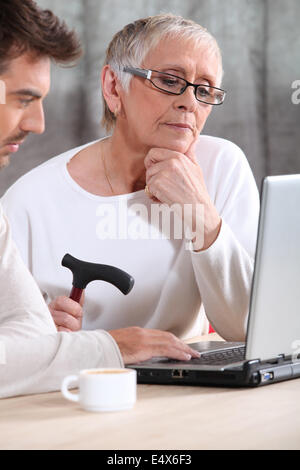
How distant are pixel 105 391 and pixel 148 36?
1.14 metres

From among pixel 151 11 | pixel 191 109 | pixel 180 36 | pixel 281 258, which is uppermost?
pixel 151 11

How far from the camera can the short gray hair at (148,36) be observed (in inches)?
73.3

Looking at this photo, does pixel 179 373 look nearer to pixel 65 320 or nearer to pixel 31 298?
pixel 31 298

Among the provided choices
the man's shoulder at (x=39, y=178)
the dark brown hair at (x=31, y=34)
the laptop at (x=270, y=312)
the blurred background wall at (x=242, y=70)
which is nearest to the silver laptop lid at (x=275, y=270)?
the laptop at (x=270, y=312)

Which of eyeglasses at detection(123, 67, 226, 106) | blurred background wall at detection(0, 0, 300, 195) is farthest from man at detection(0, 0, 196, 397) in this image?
blurred background wall at detection(0, 0, 300, 195)

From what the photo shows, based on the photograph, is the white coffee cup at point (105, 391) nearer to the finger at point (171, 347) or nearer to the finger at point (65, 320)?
the finger at point (171, 347)

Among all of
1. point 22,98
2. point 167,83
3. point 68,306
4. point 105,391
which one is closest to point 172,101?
point 167,83

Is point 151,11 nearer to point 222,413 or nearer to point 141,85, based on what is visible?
point 141,85

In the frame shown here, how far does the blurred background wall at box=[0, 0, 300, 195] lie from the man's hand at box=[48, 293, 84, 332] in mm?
1201

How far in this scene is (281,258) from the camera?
1122mm

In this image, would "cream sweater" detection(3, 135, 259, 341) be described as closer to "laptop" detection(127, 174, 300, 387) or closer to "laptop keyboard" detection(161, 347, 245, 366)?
"laptop keyboard" detection(161, 347, 245, 366)

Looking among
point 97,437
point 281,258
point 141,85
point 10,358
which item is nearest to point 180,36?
point 141,85

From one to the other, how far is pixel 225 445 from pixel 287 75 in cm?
243

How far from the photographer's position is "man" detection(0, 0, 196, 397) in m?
1.16
